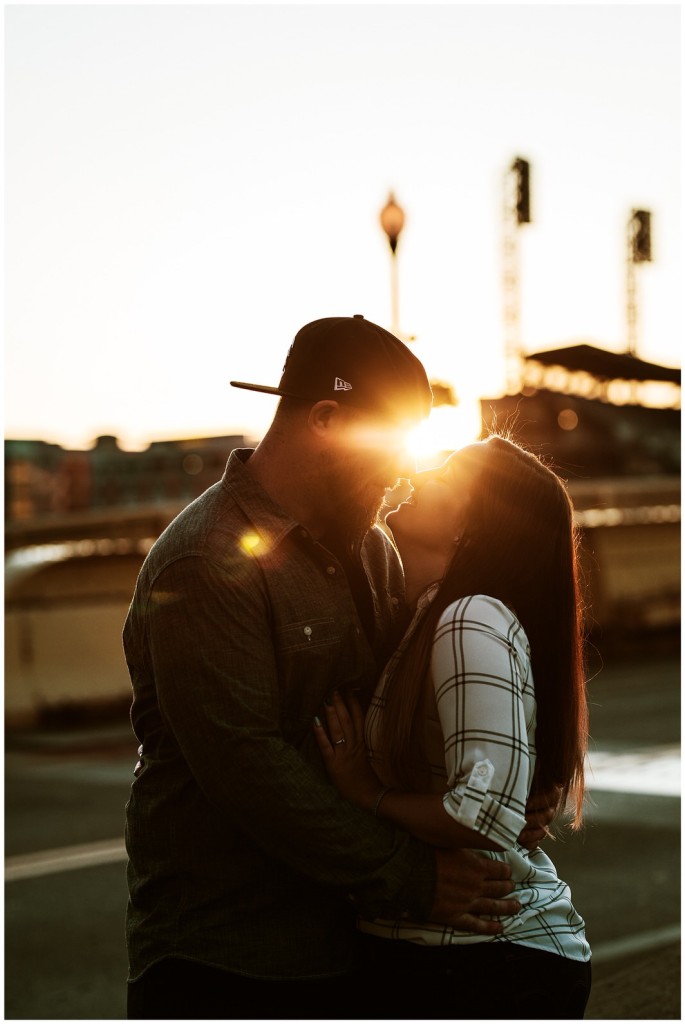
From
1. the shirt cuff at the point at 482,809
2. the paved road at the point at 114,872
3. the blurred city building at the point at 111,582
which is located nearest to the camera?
the shirt cuff at the point at 482,809

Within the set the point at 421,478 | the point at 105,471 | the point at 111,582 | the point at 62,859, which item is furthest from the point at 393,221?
the point at 105,471

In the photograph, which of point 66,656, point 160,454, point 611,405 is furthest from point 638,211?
point 66,656

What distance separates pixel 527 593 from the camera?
263 centimetres

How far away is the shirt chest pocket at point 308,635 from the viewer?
253 cm

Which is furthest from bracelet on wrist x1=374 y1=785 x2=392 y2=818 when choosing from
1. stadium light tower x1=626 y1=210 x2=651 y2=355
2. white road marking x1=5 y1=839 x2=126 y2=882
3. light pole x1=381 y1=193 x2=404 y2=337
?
stadium light tower x1=626 y1=210 x2=651 y2=355

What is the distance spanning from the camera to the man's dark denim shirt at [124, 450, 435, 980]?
236 cm

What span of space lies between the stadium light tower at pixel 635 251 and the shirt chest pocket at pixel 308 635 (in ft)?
245

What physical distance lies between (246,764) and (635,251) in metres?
77.0

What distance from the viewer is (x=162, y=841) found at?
Result: 2521 millimetres

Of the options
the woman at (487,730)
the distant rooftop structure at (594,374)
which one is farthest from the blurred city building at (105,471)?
the woman at (487,730)

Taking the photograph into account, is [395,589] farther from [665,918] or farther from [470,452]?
[665,918]

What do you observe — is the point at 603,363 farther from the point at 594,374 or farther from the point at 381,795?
the point at 381,795

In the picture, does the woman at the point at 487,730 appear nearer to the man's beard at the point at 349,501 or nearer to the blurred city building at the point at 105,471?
the man's beard at the point at 349,501

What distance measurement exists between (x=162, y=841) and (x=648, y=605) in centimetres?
1816
